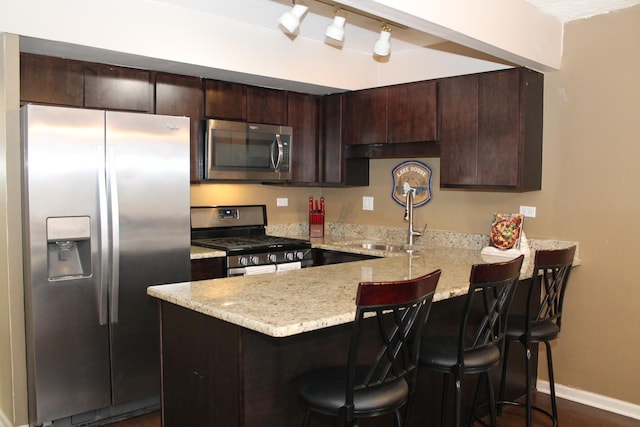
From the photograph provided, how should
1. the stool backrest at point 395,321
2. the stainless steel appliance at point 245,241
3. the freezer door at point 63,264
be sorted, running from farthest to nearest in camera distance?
the stainless steel appliance at point 245,241 → the freezer door at point 63,264 → the stool backrest at point 395,321

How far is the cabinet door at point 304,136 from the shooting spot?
181 inches

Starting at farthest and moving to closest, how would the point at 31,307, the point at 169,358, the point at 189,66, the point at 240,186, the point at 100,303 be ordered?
the point at 240,186, the point at 189,66, the point at 100,303, the point at 31,307, the point at 169,358

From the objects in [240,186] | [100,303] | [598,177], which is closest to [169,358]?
[100,303]

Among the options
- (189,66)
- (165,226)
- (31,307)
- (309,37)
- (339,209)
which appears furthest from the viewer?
(339,209)

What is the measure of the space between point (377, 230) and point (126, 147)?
7.59 feet

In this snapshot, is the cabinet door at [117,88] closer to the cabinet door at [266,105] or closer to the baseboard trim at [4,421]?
the cabinet door at [266,105]

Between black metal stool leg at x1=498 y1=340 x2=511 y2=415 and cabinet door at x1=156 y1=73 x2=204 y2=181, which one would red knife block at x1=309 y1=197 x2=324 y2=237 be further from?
black metal stool leg at x1=498 y1=340 x2=511 y2=415

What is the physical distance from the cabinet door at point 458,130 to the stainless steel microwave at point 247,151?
122cm

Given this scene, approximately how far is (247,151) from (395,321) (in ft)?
8.57

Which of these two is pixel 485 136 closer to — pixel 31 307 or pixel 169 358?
pixel 169 358

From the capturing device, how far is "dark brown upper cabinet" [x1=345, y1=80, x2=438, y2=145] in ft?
13.4

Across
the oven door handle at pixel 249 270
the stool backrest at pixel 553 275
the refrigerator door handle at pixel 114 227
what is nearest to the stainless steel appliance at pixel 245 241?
the oven door handle at pixel 249 270

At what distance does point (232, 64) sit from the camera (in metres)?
3.79

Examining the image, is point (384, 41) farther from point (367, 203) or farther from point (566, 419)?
point (566, 419)
